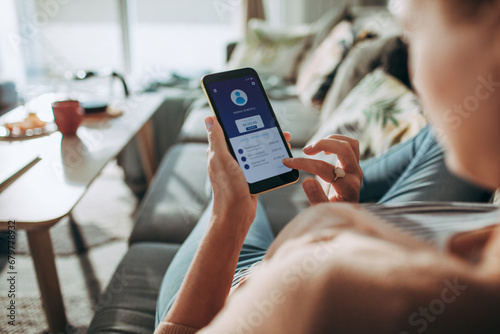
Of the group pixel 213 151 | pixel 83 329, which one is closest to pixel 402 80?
pixel 213 151

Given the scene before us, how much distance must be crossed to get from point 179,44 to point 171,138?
15.1 feet

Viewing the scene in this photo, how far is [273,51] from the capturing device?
2.82 metres

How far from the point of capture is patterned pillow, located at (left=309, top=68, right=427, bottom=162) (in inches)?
39.4

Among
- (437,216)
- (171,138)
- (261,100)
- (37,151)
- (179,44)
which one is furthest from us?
(179,44)

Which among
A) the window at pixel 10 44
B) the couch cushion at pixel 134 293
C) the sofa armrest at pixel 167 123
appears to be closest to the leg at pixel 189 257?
the couch cushion at pixel 134 293

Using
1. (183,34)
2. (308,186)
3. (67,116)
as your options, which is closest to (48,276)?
(67,116)

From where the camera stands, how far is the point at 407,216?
436 mm

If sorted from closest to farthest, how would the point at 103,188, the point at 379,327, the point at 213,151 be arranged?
the point at 379,327
the point at 213,151
the point at 103,188

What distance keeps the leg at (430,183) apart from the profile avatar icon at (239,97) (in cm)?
37

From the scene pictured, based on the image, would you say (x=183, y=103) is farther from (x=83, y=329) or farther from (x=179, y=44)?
(x=179, y=44)

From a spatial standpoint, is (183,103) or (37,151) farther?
(183,103)

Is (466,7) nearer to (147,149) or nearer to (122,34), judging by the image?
(147,149)

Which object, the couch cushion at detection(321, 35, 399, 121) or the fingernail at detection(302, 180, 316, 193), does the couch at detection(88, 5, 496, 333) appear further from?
the fingernail at detection(302, 180, 316, 193)

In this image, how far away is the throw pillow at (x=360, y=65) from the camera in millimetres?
1446
